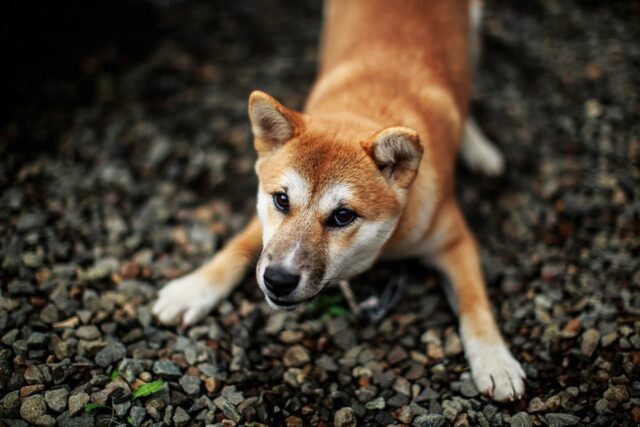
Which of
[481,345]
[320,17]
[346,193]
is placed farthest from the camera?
[320,17]

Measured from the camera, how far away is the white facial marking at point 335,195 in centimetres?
276

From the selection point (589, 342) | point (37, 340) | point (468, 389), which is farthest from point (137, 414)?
point (589, 342)

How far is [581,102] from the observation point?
15.7 ft

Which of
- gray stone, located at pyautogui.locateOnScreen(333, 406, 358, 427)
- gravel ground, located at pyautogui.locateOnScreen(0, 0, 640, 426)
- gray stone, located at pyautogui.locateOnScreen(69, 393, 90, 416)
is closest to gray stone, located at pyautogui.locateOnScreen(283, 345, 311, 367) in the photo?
gravel ground, located at pyautogui.locateOnScreen(0, 0, 640, 426)

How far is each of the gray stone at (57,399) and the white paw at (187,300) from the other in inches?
27.1

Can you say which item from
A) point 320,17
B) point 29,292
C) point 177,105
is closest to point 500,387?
point 29,292

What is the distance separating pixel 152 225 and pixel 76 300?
82cm

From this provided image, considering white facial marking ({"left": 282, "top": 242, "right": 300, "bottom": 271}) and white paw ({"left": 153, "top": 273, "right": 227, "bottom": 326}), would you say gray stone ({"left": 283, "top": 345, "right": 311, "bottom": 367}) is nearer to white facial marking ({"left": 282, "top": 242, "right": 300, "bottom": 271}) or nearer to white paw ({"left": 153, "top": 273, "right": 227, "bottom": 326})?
white paw ({"left": 153, "top": 273, "right": 227, "bottom": 326})

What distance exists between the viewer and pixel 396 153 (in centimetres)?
280

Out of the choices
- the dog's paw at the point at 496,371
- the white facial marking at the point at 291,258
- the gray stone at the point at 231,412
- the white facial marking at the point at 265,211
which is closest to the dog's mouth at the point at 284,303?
the white facial marking at the point at 291,258

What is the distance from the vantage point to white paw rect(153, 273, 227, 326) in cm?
329

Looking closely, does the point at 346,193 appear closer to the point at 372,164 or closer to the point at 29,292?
the point at 372,164

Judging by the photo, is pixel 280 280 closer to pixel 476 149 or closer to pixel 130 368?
pixel 130 368

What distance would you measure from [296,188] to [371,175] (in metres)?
0.41
